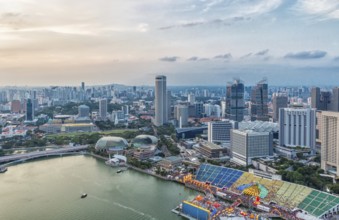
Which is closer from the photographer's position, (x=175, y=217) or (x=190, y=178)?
(x=175, y=217)

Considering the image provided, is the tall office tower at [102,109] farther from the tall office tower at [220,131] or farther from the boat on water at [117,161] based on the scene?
the boat on water at [117,161]

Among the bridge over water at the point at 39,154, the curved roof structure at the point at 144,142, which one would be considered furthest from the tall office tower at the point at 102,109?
the curved roof structure at the point at 144,142

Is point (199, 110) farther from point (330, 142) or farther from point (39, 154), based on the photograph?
point (330, 142)

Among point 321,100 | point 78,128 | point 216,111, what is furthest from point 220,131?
point 216,111

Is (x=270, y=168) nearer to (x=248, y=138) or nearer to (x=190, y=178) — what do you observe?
(x=248, y=138)

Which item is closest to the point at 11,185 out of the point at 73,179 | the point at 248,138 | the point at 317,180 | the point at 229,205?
the point at 73,179
